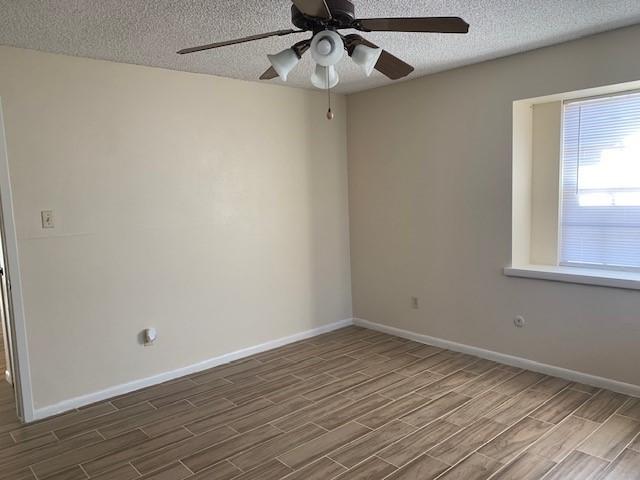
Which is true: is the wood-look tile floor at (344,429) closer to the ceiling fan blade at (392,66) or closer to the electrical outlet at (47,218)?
the electrical outlet at (47,218)

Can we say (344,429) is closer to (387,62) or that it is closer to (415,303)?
(415,303)

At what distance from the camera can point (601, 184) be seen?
3.51 metres

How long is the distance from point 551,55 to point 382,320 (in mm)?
2774

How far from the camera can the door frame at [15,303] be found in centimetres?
298

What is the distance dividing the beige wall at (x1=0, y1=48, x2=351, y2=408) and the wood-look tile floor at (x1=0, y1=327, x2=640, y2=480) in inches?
19.0

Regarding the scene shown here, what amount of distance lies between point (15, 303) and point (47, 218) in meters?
0.58

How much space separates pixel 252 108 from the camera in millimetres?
4164

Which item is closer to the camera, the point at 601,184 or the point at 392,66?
the point at 392,66

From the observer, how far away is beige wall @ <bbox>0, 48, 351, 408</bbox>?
10.3 ft

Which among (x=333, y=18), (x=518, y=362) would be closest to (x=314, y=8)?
(x=333, y=18)

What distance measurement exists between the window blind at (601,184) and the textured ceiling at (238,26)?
65 centimetres

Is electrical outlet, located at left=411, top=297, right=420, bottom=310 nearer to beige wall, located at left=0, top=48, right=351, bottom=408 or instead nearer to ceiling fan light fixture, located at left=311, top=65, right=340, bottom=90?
beige wall, located at left=0, top=48, right=351, bottom=408

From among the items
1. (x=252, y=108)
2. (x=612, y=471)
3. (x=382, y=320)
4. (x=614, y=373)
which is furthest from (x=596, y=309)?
(x=252, y=108)

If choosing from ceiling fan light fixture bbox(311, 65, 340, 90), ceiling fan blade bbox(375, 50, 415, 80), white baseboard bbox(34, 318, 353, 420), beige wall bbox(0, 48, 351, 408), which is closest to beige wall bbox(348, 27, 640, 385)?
beige wall bbox(0, 48, 351, 408)
